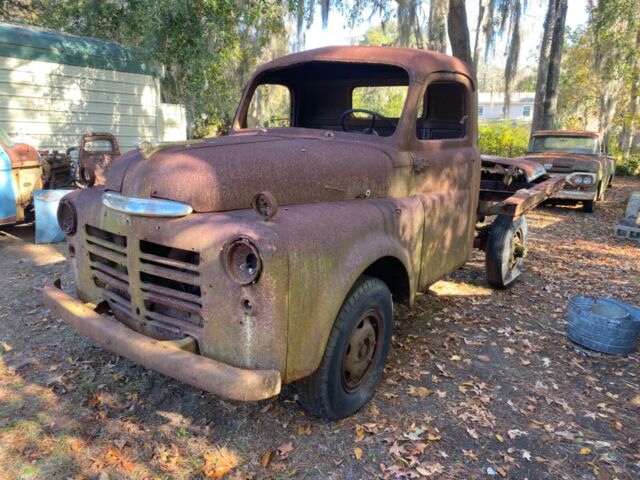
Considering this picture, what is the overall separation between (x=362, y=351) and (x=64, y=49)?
405 inches

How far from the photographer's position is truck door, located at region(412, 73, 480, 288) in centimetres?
358

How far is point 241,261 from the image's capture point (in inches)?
86.6

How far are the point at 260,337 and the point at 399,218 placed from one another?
136cm

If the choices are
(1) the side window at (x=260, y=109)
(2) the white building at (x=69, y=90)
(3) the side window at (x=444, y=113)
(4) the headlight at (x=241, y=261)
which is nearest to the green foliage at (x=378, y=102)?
(3) the side window at (x=444, y=113)

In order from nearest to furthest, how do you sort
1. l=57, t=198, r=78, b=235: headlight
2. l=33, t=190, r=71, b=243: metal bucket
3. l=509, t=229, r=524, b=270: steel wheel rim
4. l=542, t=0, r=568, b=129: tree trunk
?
l=57, t=198, r=78, b=235: headlight, l=509, t=229, r=524, b=270: steel wheel rim, l=33, t=190, r=71, b=243: metal bucket, l=542, t=0, r=568, b=129: tree trunk

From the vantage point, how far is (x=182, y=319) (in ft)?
8.11

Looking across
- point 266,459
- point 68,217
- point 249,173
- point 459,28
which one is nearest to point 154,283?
point 249,173

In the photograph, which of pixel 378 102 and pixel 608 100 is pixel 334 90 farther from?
pixel 608 100

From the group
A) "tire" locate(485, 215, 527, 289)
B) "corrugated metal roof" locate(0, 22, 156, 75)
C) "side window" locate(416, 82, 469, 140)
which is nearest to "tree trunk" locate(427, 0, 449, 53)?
"corrugated metal roof" locate(0, 22, 156, 75)

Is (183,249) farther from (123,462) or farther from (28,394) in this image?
(28,394)

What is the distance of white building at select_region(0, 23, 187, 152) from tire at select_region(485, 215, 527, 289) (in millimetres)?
8775

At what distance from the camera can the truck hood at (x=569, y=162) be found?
10.5 metres

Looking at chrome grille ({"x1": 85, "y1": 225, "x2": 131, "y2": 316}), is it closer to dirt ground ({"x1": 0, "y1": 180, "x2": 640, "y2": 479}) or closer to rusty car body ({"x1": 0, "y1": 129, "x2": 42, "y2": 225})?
dirt ground ({"x1": 0, "y1": 180, "x2": 640, "y2": 479})

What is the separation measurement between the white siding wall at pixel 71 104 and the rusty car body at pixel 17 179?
3461 mm
